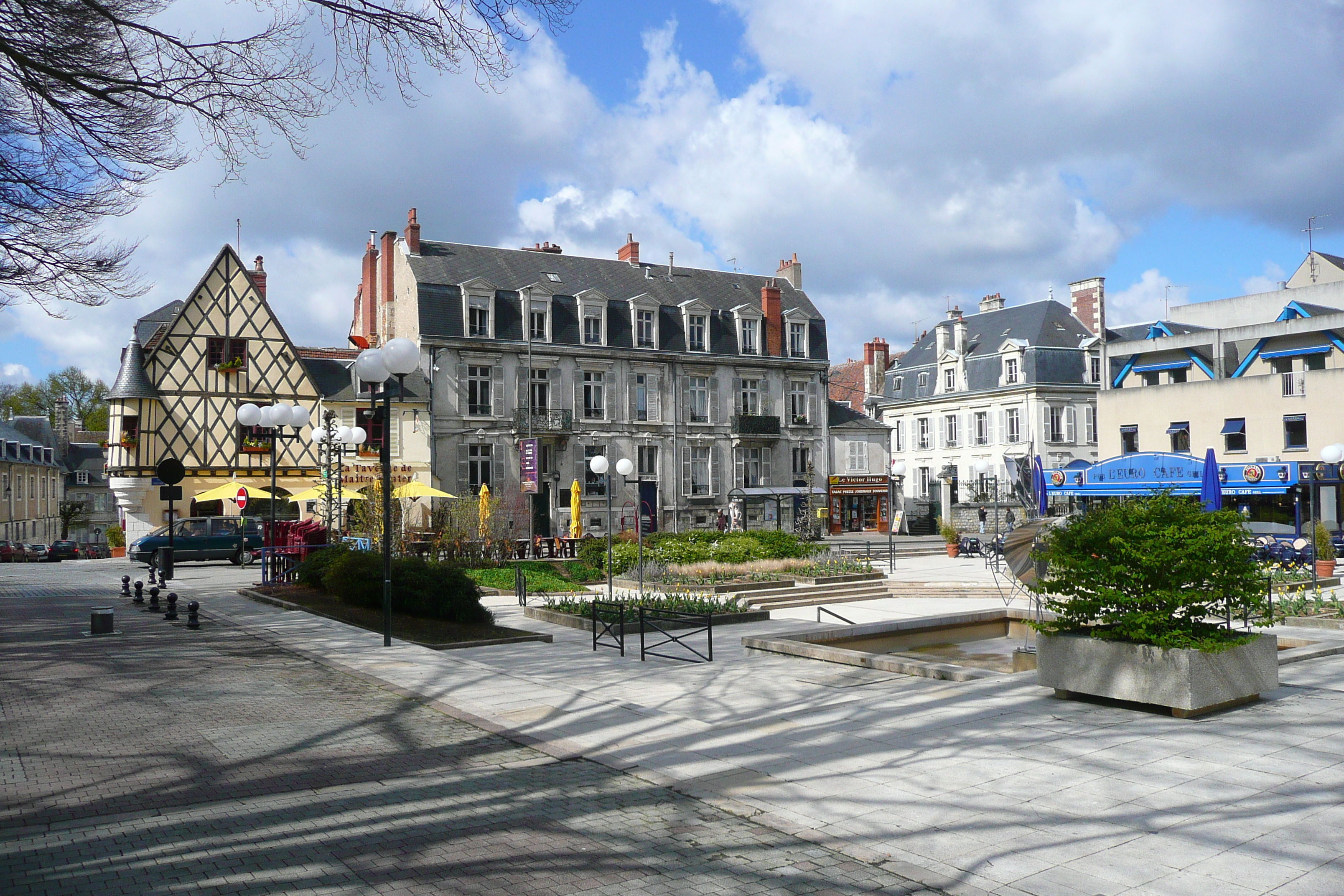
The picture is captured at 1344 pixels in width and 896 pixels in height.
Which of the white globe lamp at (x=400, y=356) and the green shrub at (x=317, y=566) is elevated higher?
the white globe lamp at (x=400, y=356)

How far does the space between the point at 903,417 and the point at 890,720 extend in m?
48.5

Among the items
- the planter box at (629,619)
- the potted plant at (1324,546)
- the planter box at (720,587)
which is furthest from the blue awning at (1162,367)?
the planter box at (629,619)

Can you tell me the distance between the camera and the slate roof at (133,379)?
34562 mm

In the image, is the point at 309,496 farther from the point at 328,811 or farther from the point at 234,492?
the point at 328,811

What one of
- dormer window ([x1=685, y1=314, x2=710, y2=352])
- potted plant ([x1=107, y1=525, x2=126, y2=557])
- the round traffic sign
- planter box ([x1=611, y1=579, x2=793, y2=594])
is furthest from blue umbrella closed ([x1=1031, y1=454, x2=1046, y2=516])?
potted plant ([x1=107, y1=525, x2=126, y2=557])

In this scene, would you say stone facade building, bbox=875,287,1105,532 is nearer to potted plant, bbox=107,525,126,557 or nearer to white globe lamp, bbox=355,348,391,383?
potted plant, bbox=107,525,126,557

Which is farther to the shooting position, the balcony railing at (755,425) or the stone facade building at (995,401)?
the stone facade building at (995,401)

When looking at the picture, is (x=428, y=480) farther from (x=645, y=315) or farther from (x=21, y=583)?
(x=21, y=583)

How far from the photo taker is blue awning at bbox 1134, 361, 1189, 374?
3822 centimetres

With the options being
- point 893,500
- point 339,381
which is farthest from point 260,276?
point 893,500

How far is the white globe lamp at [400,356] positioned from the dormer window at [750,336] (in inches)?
1283

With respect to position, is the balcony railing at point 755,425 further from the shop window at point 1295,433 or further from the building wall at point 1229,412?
the shop window at point 1295,433

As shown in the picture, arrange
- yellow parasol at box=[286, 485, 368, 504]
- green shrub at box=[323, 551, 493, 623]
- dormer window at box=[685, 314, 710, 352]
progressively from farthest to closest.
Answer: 1. dormer window at box=[685, 314, 710, 352]
2. yellow parasol at box=[286, 485, 368, 504]
3. green shrub at box=[323, 551, 493, 623]

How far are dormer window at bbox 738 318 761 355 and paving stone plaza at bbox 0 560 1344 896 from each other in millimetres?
34517
